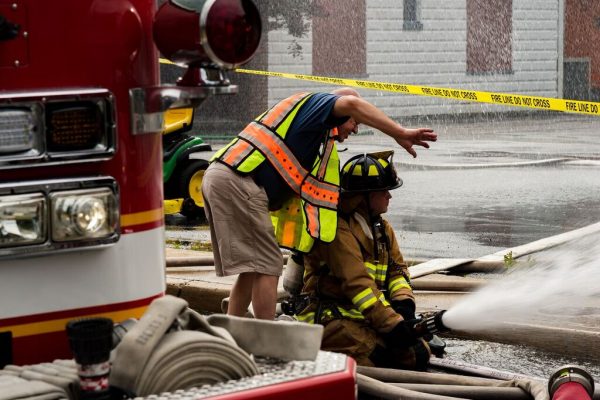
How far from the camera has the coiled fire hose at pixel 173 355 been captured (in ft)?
9.34

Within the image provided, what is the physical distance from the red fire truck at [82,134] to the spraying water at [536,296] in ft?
8.10

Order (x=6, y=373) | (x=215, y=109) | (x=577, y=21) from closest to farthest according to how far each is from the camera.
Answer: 1. (x=6, y=373)
2. (x=215, y=109)
3. (x=577, y=21)

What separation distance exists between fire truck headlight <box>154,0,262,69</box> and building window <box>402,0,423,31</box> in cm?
2511

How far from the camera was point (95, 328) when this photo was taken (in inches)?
109

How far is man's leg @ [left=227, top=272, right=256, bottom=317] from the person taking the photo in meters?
5.82

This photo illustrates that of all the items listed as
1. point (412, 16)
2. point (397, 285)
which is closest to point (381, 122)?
point (397, 285)

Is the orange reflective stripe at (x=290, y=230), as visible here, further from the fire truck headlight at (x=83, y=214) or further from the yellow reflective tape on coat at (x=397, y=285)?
the fire truck headlight at (x=83, y=214)

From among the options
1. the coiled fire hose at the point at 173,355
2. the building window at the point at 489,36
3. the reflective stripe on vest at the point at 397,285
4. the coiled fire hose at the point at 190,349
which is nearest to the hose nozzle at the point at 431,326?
the reflective stripe on vest at the point at 397,285

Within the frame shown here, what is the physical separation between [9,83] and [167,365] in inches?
32.8

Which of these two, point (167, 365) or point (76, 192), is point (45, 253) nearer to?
point (76, 192)

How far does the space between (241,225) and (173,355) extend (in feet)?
9.30

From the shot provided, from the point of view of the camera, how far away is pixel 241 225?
5699 millimetres

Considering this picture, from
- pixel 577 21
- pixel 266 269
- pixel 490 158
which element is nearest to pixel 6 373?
pixel 266 269

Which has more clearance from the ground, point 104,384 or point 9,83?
point 9,83
